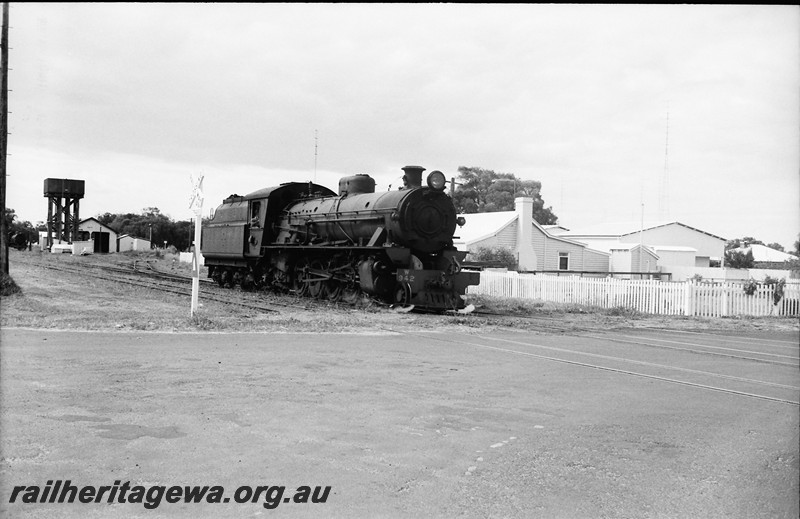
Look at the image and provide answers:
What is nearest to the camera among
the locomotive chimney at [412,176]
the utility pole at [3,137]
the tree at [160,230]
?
the utility pole at [3,137]

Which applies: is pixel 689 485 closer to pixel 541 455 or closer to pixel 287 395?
pixel 541 455

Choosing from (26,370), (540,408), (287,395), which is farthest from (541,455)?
(26,370)

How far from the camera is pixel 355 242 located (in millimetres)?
20109

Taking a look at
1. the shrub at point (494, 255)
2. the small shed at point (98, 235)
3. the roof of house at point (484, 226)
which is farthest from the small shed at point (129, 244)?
the shrub at point (494, 255)

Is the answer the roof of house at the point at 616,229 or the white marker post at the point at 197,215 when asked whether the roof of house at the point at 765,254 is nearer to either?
the roof of house at the point at 616,229

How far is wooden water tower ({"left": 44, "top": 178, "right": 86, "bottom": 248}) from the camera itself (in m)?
64.3

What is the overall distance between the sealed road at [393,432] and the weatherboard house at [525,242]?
92.1 feet

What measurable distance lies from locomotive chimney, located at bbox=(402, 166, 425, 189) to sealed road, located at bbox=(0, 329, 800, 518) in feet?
30.5

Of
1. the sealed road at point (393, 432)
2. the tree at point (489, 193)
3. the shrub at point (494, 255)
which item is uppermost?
the tree at point (489, 193)

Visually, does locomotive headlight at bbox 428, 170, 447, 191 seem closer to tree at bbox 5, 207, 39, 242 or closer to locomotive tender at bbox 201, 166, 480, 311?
locomotive tender at bbox 201, 166, 480, 311

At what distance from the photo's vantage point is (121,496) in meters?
4.61

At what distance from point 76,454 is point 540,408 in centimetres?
451

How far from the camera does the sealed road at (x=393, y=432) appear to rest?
470cm

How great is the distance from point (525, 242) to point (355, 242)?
71.3 ft
